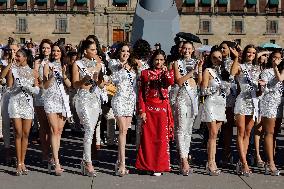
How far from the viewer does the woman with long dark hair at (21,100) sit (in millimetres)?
7723

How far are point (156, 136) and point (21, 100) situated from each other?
1.91m

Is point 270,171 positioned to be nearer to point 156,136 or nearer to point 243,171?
point 243,171

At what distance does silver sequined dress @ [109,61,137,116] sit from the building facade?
55.8m

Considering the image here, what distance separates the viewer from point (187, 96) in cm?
784

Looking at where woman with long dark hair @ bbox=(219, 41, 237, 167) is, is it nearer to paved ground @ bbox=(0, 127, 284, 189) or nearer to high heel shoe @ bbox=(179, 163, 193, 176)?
paved ground @ bbox=(0, 127, 284, 189)

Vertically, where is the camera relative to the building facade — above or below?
below

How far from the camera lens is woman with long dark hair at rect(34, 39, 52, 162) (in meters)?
7.93

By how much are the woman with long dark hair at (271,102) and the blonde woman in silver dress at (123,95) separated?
181 cm

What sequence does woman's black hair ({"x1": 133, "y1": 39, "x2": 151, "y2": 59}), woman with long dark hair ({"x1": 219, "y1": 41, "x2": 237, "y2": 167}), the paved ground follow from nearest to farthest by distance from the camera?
the paved ground, woman's black hair ({"x1": 133, "y1": 39, "x2": 151, "y2": 59}), woman with long dark hair ({"x1": 219, "y1": 41, "x2": 237, "y2": 167})

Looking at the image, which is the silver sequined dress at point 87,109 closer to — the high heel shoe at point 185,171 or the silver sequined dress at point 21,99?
the silver sequined dress at point 21,99

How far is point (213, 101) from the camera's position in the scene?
7.79 meters

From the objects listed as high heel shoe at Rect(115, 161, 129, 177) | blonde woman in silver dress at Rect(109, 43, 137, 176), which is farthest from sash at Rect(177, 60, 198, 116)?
high heel shoe at Rect(115, 161, 129, 177)

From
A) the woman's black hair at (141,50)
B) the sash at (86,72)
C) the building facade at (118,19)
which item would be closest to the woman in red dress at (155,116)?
the woman's black hair at (141,50)

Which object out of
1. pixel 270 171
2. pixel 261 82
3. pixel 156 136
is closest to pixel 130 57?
pixel 156 136
